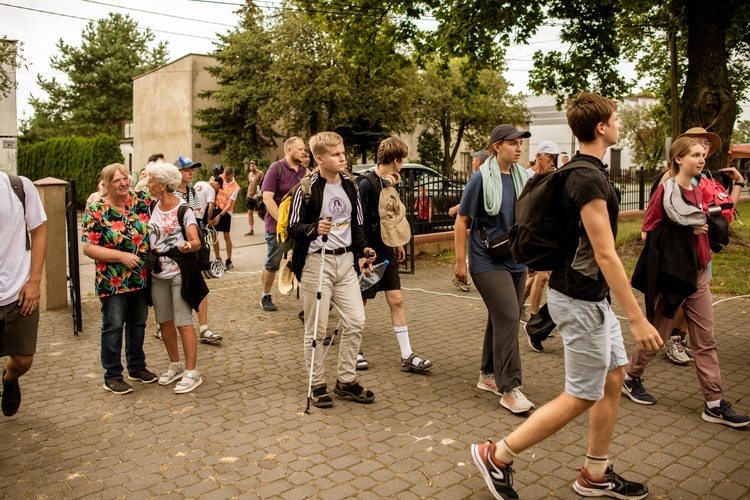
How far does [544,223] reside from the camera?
3.53 m

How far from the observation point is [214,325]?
7871mm

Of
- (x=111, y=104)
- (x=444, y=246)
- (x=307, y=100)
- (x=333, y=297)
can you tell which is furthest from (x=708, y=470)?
(x=111, y=104)

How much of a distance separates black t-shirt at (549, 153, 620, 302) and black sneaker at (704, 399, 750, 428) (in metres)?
1.94

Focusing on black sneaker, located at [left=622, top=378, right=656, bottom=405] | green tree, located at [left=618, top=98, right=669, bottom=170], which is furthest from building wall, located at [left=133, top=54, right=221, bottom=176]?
black sneaker, located at [left=622, top=378, right=656, bottom=405]

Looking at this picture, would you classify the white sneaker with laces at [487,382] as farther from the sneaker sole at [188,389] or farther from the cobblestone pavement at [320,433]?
the sneaker sole at [188,389]

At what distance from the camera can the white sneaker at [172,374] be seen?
5.74 m

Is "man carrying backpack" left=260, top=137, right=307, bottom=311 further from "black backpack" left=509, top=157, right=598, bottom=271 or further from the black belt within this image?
"black backpack" left=509, top=157, right=598, bottom=271

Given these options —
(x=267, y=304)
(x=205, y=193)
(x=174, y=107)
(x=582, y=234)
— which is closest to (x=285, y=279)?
(x=582, y=234)

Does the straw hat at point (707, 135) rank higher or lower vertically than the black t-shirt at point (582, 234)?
higher

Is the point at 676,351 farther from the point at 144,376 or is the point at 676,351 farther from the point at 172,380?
the point at 144,376

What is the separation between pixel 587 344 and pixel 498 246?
5.33ft

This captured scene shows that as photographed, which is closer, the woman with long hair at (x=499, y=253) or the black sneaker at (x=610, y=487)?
the black sneaker at (x=610, y=487)

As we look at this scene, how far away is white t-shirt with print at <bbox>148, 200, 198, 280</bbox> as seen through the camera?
A: 5.54m

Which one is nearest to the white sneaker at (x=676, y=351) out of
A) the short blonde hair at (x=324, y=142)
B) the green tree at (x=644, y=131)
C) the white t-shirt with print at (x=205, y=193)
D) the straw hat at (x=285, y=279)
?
the straw hat at (x=285, y=279)
